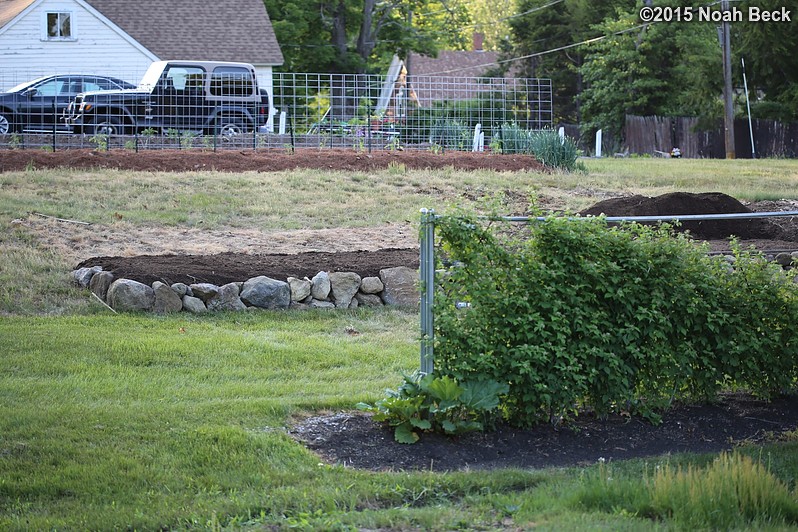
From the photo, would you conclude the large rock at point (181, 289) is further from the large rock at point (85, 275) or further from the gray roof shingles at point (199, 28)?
the gray roof shingles at point (199, 28)

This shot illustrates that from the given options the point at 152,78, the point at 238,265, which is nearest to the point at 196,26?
the point at 152,78

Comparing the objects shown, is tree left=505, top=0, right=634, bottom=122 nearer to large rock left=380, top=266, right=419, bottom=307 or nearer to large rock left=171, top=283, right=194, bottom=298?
large rock left=380, top=266, right=419, bottom=307

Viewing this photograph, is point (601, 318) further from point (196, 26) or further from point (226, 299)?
point (196, 26)

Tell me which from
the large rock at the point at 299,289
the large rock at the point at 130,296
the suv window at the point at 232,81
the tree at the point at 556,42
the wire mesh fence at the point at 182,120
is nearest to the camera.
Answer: the large rock at the point at 130,296

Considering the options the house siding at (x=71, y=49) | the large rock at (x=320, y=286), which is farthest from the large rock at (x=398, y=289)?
the house siding at (x=71, y=49)

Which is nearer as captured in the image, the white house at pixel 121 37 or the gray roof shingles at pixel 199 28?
the white house at pixel 121 37

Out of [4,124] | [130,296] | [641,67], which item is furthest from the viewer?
[641,67]

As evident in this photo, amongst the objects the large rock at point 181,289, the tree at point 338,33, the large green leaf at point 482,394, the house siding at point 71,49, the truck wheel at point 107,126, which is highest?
the tree at point 338,33

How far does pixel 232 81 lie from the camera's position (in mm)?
24406

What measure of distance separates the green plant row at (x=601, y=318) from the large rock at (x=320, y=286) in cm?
355

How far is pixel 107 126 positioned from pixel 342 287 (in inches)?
480

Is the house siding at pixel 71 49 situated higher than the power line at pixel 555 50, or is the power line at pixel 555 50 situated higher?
the power line at pixel 555 50

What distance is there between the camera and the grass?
4441mm

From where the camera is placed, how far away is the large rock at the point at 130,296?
8930mm
